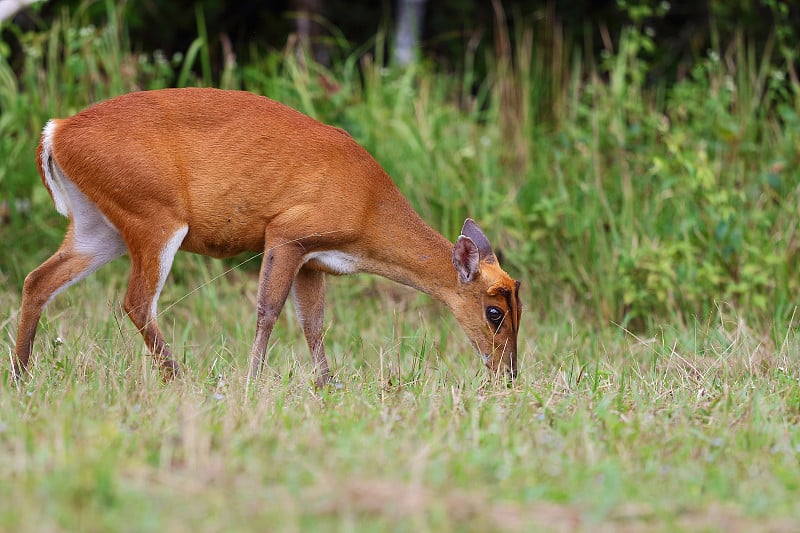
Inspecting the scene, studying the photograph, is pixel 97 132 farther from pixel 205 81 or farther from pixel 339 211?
pixel 205 81

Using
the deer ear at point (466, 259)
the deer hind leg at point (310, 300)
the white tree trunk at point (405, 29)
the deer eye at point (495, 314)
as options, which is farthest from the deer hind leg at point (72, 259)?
the white tree trunk at point (405, 29)

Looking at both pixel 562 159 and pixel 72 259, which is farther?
pixel 562 159

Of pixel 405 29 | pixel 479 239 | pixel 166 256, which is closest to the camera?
pixel 166 256

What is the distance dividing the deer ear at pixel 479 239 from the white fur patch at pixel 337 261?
2.03ft

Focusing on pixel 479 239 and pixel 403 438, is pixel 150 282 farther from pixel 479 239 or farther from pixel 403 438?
pixel 403 438

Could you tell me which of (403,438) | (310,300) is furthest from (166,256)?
(403,438)

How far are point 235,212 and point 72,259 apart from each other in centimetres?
84

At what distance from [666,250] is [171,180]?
3238 millimetres

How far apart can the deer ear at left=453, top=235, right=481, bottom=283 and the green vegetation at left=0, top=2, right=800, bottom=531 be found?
41cm

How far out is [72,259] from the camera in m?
5.74

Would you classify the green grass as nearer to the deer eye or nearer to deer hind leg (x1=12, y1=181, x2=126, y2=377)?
deer hind leg (x1=12, y1=181, x2=126, y2=377)

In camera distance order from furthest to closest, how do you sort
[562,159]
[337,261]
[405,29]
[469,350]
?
[405,29] → [562,159] → [469,350] → [337,261]

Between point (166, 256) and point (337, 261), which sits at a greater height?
point (166, 256)

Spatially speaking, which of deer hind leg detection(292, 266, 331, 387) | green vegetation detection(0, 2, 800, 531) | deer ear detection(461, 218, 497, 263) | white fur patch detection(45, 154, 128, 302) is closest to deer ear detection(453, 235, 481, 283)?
deer ear detection(461, 218, 497, 263)
